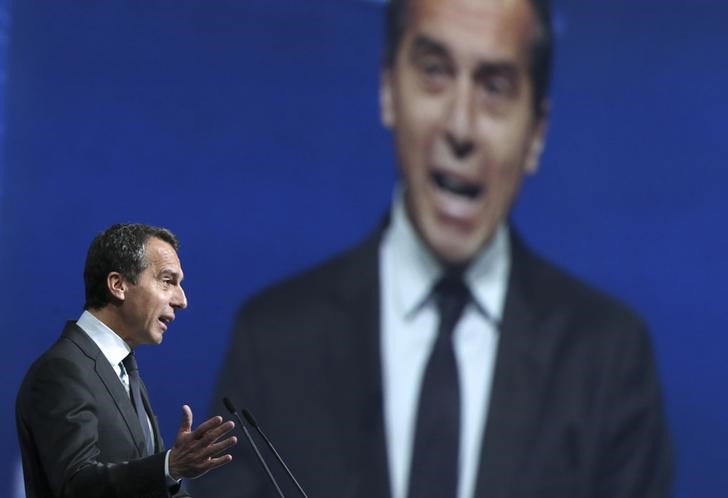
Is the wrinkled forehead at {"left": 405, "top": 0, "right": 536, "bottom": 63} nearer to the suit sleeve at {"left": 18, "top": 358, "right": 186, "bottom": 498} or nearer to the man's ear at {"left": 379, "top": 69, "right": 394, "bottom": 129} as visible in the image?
the man's ear at {"left": 379, "top": 69, "right": 394, "bottom": 129}

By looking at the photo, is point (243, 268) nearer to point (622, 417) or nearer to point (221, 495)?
point (221, 495)

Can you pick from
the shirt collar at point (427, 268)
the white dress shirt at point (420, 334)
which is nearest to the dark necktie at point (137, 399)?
the white dress shirt at point (420, 334)

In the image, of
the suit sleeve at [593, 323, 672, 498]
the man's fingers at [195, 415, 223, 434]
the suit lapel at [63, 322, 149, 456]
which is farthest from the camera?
the suit sleeve at [593, 323, 672, 498]

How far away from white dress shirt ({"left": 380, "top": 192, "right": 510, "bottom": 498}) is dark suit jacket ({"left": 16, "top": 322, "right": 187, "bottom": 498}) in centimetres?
231

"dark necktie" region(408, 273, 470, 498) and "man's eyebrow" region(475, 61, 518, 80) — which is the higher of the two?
"man's eyebrow" region(475, 61, 518, 80)

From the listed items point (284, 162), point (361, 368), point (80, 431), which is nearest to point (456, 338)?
point (361, 368)

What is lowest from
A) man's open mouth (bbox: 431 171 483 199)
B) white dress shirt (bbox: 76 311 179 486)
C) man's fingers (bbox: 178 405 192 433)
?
man's open mouth (bbox: 431 171 483 199)

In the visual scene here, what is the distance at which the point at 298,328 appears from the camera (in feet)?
13.8

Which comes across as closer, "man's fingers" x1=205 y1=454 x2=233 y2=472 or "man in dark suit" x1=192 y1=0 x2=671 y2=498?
"man's fingers" x1=205 y1=454 x2=233 y2=472

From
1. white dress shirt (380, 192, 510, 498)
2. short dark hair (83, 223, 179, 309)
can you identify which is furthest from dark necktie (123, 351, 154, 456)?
white dress shirt (380, 192, 510, 498)

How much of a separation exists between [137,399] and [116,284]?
0.20 meters

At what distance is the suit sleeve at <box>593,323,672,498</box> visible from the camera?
13.8 ft

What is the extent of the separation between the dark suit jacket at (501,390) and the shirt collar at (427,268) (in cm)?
4

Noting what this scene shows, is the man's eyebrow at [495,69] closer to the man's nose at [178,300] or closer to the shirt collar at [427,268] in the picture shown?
the shirt collar at [427,268]
